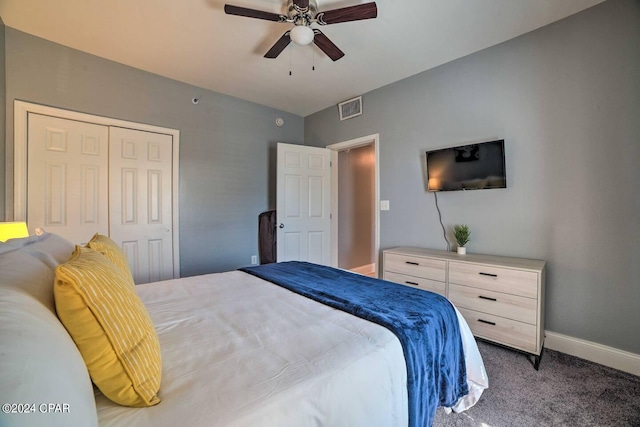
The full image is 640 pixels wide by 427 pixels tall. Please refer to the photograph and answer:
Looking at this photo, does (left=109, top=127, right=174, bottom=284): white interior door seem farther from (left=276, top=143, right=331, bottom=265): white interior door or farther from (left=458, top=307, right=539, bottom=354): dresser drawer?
(left=458, top=307, right=539, bottom=354): dresser drawer

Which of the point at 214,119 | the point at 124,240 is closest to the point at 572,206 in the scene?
the point at 214,119

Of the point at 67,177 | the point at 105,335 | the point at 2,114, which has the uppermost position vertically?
the point at 2,114

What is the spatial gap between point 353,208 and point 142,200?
313 centimetres

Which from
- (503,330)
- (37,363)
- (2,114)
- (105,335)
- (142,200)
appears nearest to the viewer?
(37,363)

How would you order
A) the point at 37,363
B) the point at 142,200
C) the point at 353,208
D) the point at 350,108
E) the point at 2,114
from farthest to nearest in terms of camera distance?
the point at 353,208 → the point at 350,108 → the point at 142,200 → the point at 2,114 → the point at 37,363

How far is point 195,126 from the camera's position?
3316 millimetres

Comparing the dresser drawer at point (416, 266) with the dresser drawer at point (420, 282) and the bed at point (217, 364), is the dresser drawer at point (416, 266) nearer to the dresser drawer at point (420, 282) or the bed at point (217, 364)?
the dresser drawer at point (420, 282)

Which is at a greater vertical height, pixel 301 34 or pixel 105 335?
pixel 301 34

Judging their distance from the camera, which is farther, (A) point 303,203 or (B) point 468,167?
(A) point 303,203

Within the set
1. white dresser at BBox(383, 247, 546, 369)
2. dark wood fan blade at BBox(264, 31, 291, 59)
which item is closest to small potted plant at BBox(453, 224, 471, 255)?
white dresser at BBox(383, 247, 546, 369)

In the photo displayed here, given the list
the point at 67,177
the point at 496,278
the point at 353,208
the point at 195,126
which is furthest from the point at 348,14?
the point at 353,208

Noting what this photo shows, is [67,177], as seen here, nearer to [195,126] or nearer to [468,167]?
[195,126]

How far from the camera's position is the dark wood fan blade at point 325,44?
6.56 feet

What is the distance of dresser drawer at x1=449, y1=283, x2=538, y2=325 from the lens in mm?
1939
